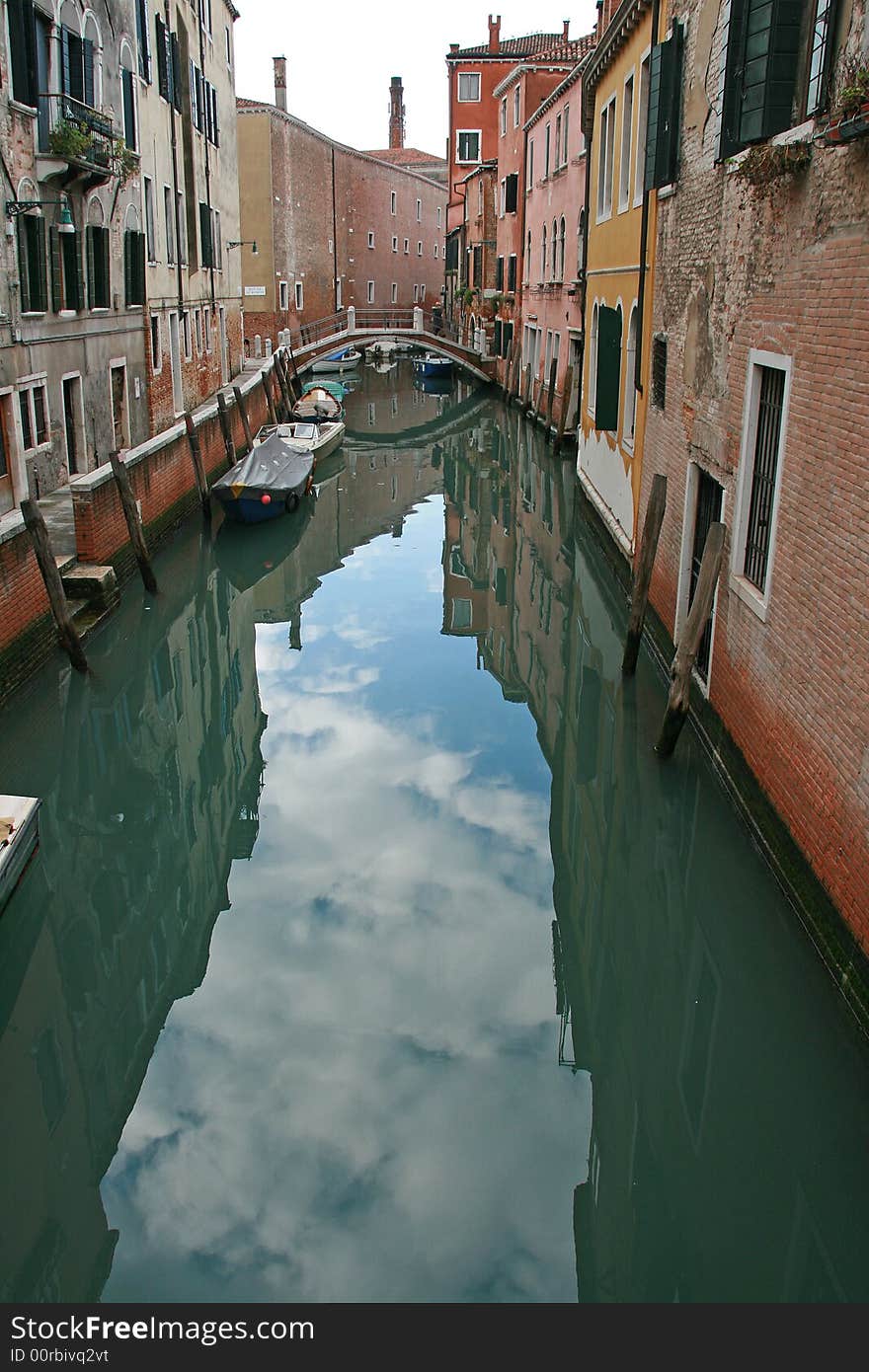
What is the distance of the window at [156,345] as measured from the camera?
18094 millimetres

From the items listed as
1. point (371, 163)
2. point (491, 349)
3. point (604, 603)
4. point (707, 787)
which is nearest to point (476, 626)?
Result: point (604, 603)

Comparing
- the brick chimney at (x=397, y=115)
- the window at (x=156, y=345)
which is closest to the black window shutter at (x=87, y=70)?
the window at (x=156, y=345)

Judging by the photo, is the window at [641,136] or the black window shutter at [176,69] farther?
the black window shutter at [176,69]

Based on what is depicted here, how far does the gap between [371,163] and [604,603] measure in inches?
1734

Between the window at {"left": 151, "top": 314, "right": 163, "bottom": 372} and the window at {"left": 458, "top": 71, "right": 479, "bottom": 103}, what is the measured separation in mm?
28206

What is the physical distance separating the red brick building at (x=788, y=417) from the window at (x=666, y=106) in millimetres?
351

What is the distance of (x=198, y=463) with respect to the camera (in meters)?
16.1

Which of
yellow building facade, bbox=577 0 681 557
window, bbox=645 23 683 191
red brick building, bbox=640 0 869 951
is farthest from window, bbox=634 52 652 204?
red brick building, bbox=640 0 869 951

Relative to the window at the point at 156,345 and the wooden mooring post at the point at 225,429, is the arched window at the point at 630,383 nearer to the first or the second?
the wooden mooring post at the point at 225,429

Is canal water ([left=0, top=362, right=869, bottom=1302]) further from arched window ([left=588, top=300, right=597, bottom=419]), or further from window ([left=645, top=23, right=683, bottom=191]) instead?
arched window ([left=588, top=300, right=597, bottom=419])

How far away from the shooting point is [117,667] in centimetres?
1054

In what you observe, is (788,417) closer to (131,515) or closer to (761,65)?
(761,65)

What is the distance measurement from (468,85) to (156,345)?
28.7 metres

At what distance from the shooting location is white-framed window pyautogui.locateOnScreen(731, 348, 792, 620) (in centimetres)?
663
